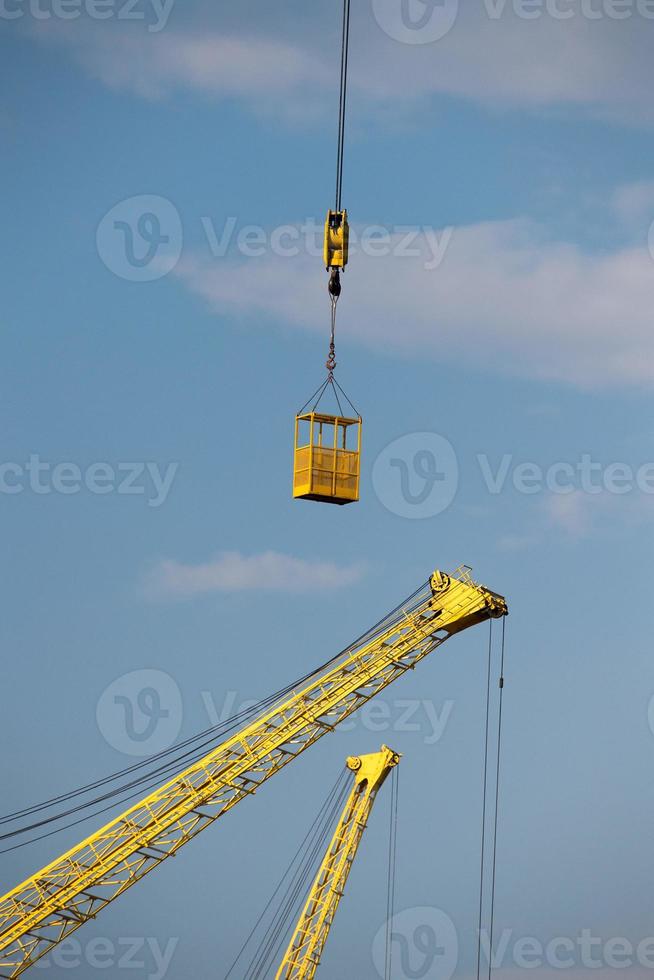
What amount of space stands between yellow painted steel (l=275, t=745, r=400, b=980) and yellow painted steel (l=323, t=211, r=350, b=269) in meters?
26.6

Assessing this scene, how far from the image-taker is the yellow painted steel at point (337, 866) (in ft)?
242

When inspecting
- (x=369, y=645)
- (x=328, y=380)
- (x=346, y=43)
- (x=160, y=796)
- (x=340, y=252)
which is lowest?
(x=160, y=796)

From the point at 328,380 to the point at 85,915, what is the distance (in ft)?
72.6

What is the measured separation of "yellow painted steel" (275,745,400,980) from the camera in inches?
2901

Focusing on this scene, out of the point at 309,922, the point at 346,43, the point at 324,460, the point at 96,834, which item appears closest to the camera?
the point at 324,460

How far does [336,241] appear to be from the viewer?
5712cm

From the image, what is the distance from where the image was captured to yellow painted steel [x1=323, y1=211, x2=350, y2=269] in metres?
56.8

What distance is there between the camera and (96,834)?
66.2 metres

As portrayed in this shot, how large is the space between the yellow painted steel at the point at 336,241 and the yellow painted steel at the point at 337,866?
26.6 m

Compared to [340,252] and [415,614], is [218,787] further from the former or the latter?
[340,252]

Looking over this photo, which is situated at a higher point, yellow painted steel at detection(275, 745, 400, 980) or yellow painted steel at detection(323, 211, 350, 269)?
yellow painted steel at detection(323, 211, 350, 269)

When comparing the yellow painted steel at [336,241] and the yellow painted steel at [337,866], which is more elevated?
the yellow painted steel at [336,241]

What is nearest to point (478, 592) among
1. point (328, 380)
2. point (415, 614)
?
point (415, 614)

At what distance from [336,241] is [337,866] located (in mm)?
28626
